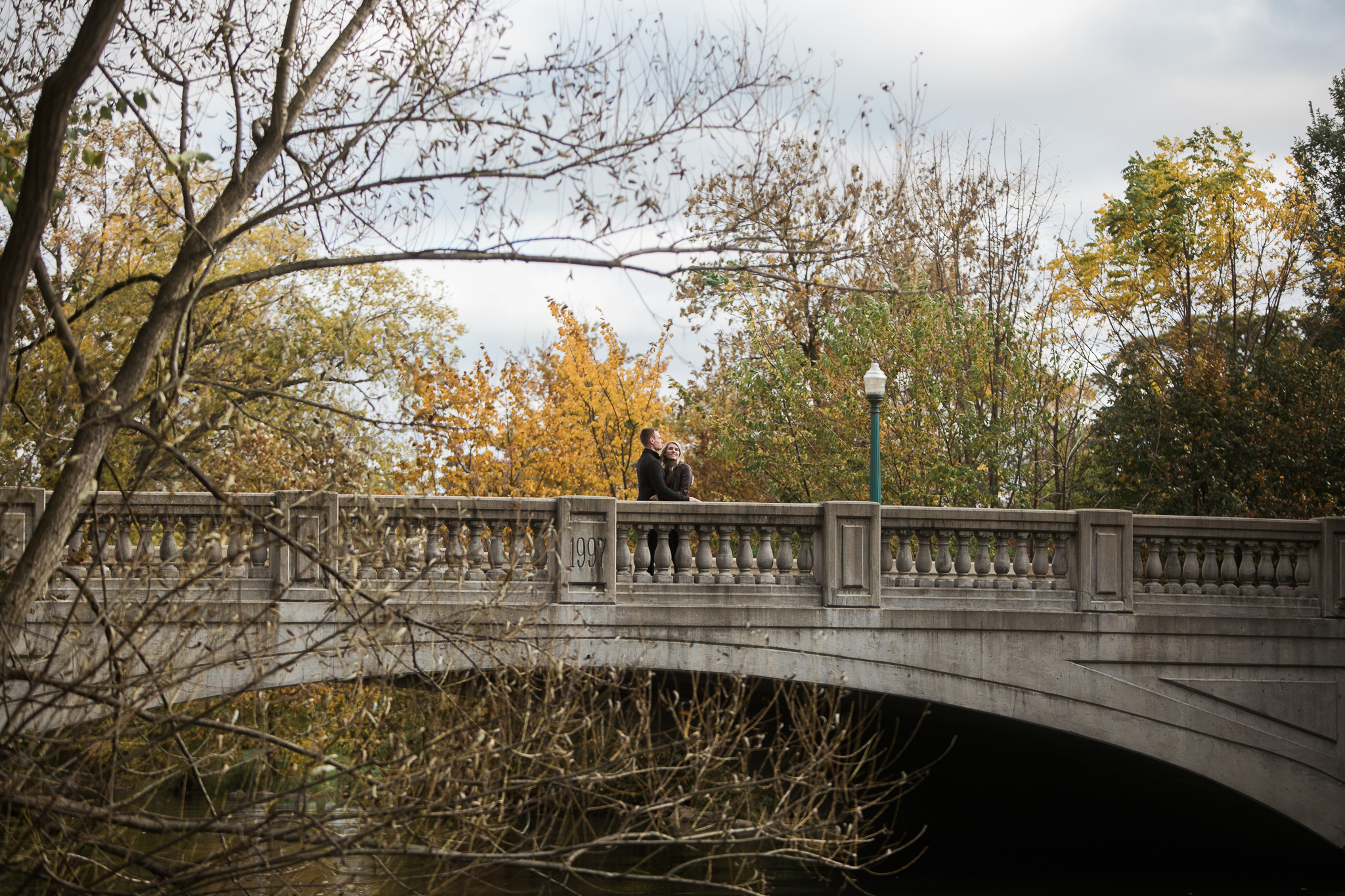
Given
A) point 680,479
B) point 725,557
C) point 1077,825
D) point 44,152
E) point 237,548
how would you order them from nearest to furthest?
1. point 44,152
2. point 237,548
3. point 725,557
4. point 680,479
5. point 1077,825

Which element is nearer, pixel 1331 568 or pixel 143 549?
pixel 143 549

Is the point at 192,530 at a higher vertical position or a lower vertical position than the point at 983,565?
higher

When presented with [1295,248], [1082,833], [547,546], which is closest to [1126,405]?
[1082,833]

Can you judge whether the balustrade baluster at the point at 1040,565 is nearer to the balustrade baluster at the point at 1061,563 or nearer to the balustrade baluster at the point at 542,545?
the balustrade baluster at the point at 1061,563

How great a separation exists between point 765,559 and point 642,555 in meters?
0.94

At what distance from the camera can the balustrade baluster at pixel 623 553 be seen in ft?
32.6

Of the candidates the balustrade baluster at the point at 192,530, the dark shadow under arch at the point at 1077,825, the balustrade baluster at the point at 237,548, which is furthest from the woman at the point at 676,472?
the balustrade baluster at the point at 192,530

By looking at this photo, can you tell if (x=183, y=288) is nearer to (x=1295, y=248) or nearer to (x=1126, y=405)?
(x=1126, y=405)

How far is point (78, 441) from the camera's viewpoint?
20.5 feet

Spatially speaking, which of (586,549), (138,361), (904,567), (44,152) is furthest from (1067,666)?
(44,152)

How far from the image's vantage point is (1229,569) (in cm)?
1123

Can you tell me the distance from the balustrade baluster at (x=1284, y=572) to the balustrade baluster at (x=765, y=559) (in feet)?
15.1

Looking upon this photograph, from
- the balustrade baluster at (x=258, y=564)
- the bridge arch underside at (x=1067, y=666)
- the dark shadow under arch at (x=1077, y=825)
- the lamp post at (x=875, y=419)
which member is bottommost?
the dark shadow under arch at (x=1077, y=825)

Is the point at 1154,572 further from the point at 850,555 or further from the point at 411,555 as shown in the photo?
the point at 411,555
